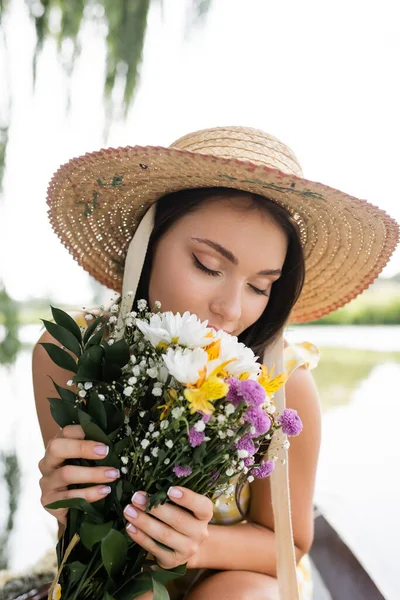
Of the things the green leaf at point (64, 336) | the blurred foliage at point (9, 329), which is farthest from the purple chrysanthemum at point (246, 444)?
the blurred foliage at point (9, 329)

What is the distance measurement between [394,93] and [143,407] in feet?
12.9

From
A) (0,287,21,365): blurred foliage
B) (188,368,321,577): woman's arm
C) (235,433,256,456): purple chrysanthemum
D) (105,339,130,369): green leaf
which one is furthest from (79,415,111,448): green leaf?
(0,287,21,365): blurred foliage

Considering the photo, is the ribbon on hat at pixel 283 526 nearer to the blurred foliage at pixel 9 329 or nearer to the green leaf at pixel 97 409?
the green leaf at pixel 97 409

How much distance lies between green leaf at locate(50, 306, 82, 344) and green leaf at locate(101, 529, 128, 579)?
0.32m

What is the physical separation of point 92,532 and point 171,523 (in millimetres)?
120

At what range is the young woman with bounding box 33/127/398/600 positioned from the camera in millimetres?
851

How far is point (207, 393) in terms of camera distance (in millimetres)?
664

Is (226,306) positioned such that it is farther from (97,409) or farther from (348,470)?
(348,470)

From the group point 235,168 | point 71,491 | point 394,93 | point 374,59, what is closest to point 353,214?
point 235,168

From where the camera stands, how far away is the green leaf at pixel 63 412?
844mm

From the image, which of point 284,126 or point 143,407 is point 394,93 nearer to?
point 284,126

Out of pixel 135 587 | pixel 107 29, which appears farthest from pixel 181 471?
pixel 107 29

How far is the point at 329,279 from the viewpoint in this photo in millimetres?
1500

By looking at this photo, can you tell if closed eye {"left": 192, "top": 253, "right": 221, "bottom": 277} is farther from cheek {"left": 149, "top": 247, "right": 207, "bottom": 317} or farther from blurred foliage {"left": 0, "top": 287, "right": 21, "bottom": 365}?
blurred foliage {"left": 0, "top": 287, "right": 21, "bottom": 365}
